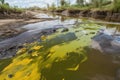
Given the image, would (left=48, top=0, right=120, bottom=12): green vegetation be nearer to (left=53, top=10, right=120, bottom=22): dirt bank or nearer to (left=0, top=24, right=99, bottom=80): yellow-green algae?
(left=53, top=10, right=120, bottom=22): dirt bank

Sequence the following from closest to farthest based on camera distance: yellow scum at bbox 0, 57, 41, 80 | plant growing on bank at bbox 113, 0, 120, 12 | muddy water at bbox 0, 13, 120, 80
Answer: muddy water at bbox 0, 13, 120, 80
yellow scum at bbox 0, 57, 41, 80
plant growing on bank at bbox 113, 0, 120, 12

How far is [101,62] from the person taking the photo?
34.0 feet

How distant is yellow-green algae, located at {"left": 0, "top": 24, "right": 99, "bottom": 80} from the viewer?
9.16 meters

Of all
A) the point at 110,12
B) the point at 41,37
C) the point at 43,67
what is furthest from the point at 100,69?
the point at 110,12

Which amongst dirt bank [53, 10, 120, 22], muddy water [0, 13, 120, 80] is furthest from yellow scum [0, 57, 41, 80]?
dirt bank [53, 10, 120, 22]

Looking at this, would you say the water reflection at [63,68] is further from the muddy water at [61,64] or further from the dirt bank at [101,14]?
the dirt bank at [101,14]

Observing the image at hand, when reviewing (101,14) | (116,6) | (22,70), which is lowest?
(101,14)

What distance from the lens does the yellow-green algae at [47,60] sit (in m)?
9.16

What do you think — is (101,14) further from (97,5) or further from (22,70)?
(22,70)

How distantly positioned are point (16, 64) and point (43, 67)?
1592 mm

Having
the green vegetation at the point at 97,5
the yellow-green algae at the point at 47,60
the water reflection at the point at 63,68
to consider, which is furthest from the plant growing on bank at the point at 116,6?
the water reflection at the point at 63,68

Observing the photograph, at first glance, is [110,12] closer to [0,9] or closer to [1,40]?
[0,9]

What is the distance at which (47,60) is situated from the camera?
11062mm

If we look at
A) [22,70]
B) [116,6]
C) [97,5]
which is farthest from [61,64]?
[97,5]
